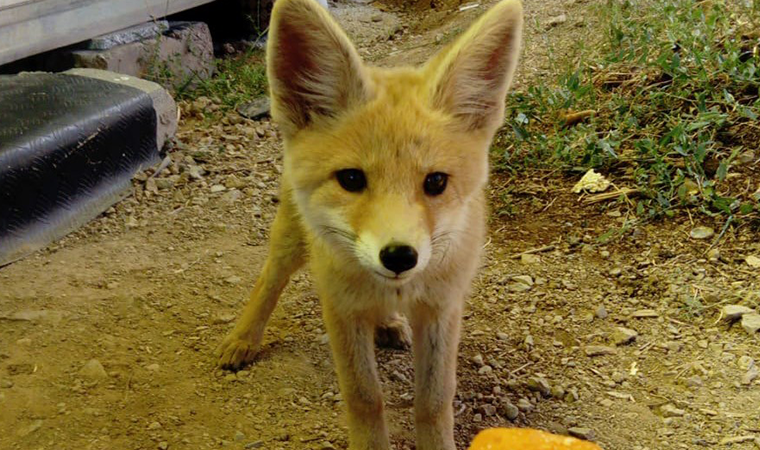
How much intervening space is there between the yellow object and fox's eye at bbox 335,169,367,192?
2.73 ft

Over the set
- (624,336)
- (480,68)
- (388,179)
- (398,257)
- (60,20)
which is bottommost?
(624,336)

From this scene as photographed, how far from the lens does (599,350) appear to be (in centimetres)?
338

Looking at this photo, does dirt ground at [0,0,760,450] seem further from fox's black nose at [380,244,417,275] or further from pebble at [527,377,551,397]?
fox's black nose at [380,244,417,275]

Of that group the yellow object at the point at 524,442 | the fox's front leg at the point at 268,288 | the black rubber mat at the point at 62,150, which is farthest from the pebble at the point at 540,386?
the black rubber mat at the point at 62,150

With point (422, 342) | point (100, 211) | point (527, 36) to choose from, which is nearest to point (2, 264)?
point (100, 211)

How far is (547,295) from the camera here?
149 inches

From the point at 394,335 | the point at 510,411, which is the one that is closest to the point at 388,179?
the point at 510,411

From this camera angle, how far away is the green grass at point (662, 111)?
4.13 metres

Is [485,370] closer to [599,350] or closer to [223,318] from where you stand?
[599,350]

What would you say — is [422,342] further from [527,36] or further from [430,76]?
[527,36]

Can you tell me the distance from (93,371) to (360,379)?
1.24 m

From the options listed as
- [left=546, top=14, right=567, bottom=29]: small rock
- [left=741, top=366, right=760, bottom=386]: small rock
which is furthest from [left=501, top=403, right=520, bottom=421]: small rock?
[left=546, top=14, right=567, bottom=29]: small rock

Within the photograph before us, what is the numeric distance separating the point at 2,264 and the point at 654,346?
10.1ft

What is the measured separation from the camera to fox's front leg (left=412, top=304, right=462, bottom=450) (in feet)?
9.04
